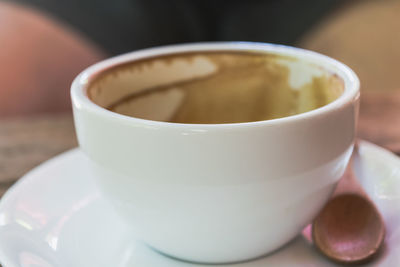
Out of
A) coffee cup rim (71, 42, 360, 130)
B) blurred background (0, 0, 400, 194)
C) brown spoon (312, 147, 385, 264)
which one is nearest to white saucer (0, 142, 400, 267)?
brown spoon (312, 147, 385, 264)

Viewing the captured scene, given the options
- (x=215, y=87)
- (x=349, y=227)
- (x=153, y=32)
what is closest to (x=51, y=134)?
(x=215, y=87)

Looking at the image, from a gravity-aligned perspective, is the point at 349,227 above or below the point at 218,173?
below

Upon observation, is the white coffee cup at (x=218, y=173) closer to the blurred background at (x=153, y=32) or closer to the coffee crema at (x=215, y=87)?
the coffee crema at (x=215, y=87)

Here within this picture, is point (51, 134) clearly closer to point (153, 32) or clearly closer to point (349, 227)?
point (349, 227)

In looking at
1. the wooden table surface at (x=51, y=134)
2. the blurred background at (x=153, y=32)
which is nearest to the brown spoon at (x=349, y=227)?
the wooden table surface at (x=51, y=134)

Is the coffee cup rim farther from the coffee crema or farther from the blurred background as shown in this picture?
the blurred background
